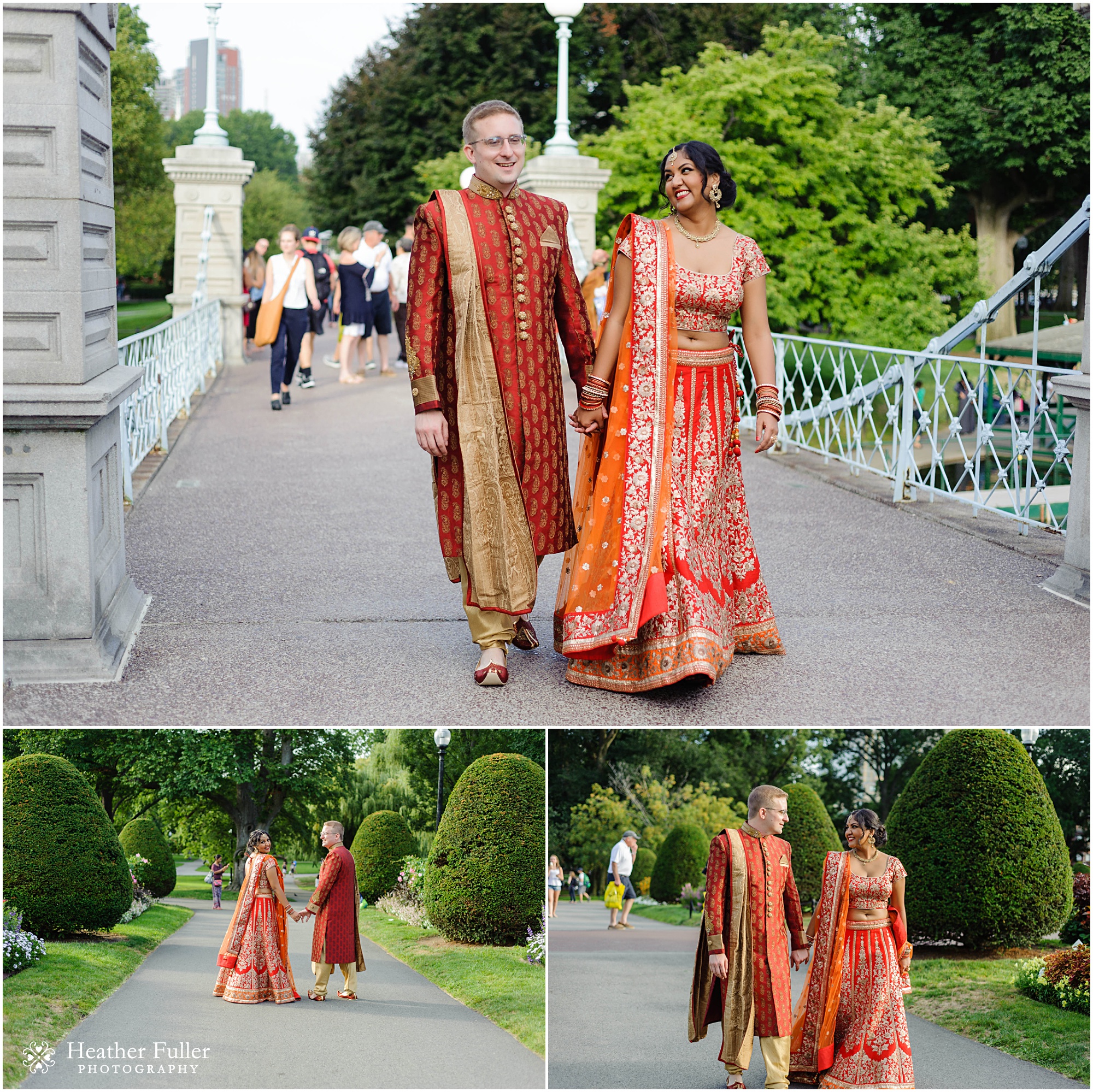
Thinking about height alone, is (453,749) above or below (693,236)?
below

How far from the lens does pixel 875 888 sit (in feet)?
16.8

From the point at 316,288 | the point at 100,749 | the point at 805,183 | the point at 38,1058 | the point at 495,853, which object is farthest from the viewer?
the point at 805,183

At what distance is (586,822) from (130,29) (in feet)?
110

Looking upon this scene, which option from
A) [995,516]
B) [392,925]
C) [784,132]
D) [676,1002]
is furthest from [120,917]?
[784,132]

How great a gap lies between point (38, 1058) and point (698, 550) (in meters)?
2.83

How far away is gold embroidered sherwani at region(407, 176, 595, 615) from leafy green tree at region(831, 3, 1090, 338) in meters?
27.0

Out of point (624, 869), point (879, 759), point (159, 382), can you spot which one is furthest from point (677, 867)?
point (159, 382)

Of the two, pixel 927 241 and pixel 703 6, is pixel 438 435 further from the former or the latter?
pixel 703 6

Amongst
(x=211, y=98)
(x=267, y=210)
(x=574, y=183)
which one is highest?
(x=267, y=210)

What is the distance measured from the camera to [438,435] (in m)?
5.05

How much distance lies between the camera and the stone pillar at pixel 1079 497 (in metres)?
6.27

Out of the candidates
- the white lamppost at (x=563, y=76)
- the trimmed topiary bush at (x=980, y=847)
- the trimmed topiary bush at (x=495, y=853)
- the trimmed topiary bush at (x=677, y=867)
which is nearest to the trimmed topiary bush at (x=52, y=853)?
the trimmed topiary bush at (x=495, y=853)

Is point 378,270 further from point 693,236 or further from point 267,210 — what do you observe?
point 267,210

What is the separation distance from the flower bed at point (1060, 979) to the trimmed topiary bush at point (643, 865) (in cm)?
376
